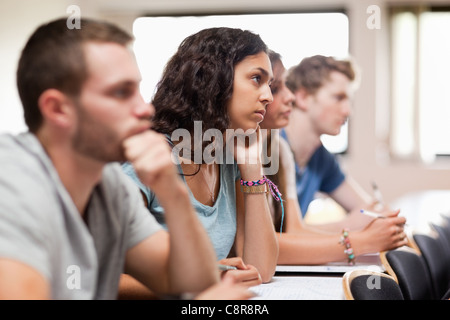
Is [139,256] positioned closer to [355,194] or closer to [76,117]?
[76,117]

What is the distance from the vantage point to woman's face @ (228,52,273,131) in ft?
2.03

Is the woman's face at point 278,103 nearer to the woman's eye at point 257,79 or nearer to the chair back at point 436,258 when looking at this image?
the woman's eye at point 257,79

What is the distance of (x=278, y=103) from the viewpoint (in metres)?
0.71

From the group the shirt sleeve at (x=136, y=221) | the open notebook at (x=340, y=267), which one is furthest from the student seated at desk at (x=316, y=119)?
the shirt sleeve at (x=136, y=221)

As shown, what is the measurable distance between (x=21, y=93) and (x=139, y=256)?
7.5 inches

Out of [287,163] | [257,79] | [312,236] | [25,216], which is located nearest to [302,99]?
[287,163]

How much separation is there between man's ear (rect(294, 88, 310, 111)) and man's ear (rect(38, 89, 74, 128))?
639 millimetres

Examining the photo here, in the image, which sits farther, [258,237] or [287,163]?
[287,163]

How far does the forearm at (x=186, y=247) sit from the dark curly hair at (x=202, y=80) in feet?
0.64

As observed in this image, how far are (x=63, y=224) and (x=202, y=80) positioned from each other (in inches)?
11.0

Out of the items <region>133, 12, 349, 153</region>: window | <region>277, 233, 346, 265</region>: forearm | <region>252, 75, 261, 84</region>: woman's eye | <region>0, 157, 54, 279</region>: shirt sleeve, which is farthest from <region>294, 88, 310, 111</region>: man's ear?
<region>0, 157, 54, 279</region>: shirt sleeve

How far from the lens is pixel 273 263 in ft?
2.24

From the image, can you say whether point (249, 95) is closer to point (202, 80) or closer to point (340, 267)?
point (202, 80)
